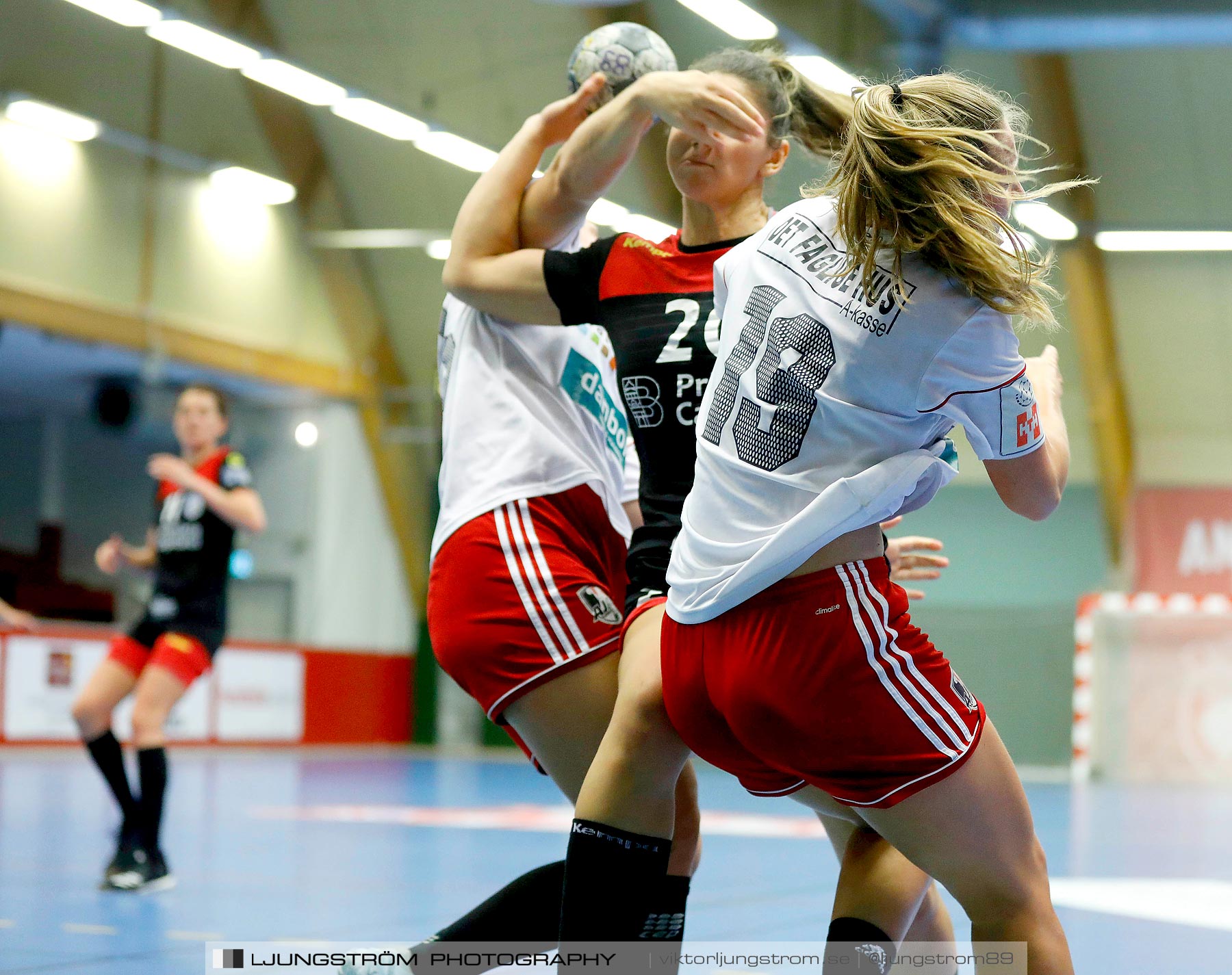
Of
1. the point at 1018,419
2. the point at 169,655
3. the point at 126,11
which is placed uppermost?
the point at 126,11

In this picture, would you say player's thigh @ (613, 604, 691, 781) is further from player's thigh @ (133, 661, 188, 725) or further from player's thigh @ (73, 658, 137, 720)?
player's thigh @ (73, 658, 137, 720)

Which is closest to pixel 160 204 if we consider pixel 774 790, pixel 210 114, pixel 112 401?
pixel 210 114

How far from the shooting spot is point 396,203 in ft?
52.7

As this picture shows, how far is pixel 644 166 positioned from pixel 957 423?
42.8 ft

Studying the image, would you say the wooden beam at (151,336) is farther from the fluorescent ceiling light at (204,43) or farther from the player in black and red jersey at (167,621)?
the player in black and red jersey at (167,621)

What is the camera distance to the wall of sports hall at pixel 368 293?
43.8 ft

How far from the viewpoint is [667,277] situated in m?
2.26

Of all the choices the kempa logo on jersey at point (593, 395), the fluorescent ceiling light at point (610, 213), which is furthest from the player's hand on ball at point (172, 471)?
the fluorescent ceiling light at point (610, 213)

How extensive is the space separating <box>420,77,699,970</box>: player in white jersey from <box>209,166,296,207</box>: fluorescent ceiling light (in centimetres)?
1306

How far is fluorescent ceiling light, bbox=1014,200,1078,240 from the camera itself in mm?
14766

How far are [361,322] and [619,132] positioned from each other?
15.0 meters

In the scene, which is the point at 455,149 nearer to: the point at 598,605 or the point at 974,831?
the point at 598,605

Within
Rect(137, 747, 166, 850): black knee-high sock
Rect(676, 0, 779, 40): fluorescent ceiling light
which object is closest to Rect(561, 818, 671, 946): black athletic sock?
Rect(137, 747, 166, 850): black knee-high sock

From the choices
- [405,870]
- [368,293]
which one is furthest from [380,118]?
[405,870]
